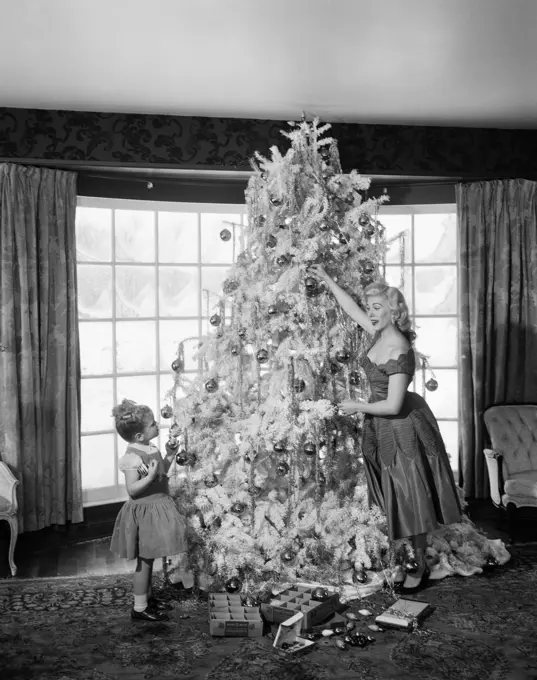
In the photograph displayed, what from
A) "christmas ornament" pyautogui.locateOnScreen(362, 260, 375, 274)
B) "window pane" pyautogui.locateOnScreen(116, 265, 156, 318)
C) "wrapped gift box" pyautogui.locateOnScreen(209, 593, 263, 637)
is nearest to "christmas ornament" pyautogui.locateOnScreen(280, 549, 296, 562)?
"wrapped gift box" pyautogui.locateOnScreen(209, 593, 263, 637)

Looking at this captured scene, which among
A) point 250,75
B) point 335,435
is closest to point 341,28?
point 250,75

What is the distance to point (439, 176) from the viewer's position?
503 centimetres

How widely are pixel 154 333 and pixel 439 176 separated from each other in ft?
7.92

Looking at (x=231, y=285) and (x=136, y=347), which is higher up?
(x=231, y=285)

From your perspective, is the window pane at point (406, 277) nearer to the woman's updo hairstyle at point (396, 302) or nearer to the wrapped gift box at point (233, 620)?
the woman's updo hairstyle at point (396, 302)

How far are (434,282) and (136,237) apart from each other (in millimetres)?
2426

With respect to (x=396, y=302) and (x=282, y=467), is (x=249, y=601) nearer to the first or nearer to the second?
(x=282, y=467)

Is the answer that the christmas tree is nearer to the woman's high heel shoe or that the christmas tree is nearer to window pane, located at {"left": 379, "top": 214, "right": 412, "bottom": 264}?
the woman's high heel shoe

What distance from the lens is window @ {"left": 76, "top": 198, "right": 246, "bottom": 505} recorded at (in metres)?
5.12

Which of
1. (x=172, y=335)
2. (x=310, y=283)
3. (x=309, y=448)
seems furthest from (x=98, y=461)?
(x=310, y=283)

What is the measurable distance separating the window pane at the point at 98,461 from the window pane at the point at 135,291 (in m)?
0.96

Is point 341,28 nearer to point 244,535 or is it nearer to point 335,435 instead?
point 335,435

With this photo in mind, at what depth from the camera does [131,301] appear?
209 inches

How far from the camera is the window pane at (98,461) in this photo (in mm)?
5168
